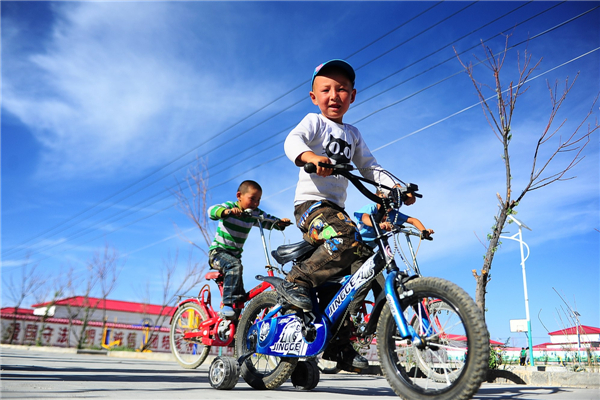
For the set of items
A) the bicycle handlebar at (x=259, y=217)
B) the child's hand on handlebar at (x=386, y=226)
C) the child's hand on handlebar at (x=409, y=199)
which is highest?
the bicycle handlebar at (x=259, y=217)

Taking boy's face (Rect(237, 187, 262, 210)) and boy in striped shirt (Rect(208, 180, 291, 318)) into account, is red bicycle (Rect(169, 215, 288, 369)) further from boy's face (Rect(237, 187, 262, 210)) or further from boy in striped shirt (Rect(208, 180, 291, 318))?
boy's face (Rect(237, 187, 262, 210))

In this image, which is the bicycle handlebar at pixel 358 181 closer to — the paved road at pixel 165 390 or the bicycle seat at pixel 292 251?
the bicycle seat at pixel 292 251

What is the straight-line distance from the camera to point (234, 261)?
5.10 m

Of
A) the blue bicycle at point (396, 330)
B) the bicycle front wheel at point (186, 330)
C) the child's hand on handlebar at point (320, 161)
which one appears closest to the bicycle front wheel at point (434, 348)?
the blue bicycle at point (396, 330)

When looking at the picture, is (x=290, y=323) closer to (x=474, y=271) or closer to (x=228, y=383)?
(x=228, y=383)

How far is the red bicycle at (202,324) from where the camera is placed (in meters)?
5.22

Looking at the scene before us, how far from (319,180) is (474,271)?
14.1 ft

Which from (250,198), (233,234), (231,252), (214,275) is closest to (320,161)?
(250,198)

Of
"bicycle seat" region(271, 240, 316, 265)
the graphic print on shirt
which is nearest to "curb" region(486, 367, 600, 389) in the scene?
"bicycle seat" region(271, 240, 316, 265)

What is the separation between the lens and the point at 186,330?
20.8 ft

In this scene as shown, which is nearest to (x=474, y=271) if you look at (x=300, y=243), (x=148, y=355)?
(x=300, y=243)

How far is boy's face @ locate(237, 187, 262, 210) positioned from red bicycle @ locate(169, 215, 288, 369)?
0.55 metres

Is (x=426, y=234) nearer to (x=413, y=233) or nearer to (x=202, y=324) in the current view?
(x=413, y=233)

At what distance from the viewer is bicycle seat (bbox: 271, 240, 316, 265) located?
2.88 metres
